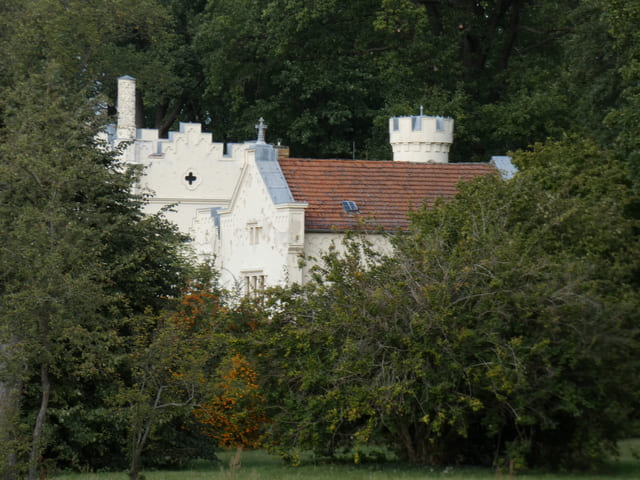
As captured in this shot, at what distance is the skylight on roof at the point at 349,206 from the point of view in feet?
107

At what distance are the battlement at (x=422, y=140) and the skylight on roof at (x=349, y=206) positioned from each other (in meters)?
6.28

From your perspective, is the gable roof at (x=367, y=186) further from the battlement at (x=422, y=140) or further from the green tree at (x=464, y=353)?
the green tree at (x=464, y=353)

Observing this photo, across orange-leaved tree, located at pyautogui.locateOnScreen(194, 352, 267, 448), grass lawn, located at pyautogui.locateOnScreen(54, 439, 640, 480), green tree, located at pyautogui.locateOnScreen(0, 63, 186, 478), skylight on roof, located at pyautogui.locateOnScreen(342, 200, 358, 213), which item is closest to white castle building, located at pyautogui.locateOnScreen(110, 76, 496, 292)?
skylight on roof, located at pyautogui.locateOnScreen(342, 200, 358, 213)

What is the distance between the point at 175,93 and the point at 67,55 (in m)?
6.88

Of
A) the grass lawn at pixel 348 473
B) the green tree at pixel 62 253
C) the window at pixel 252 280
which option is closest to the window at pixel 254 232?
the window at pixel 252 280

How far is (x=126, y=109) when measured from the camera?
154 ft

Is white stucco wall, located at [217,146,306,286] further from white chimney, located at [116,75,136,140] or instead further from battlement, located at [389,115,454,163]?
white chimney, located at [116,75,136,140]

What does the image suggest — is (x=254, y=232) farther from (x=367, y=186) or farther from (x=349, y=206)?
(x=367, y=186)

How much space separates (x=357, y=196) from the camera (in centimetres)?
3341

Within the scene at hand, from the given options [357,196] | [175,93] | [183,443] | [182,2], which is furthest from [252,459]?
[182,2]

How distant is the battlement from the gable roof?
9.86 feet

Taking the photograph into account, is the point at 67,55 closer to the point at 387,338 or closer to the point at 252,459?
the point at 252,459

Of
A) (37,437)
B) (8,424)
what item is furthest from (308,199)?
(37,437)

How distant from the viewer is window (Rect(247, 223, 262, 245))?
33.9m
